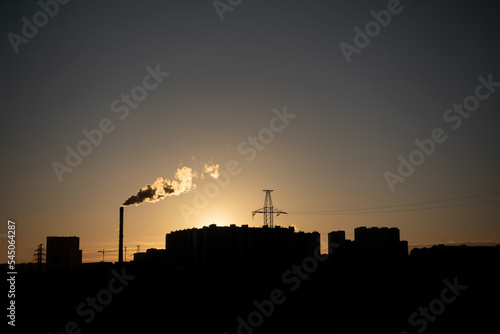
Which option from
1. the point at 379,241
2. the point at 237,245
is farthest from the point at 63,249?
the point at 379,241

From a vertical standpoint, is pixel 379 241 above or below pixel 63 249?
above

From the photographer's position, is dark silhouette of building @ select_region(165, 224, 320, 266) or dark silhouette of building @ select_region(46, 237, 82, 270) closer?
dark silhouette of building @ select_region(165, 224, 320, 266)

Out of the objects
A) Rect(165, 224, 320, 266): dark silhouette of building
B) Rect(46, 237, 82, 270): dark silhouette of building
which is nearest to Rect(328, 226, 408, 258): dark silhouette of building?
Rect(165, 224, 320, 266): dark silhouette of building

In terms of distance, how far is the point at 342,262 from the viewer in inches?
2409

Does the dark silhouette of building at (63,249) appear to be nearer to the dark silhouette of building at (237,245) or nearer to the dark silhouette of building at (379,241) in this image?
the dark silhouette of building at (237,245)

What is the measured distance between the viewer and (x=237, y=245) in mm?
76062

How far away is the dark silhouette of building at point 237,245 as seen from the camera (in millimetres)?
75250

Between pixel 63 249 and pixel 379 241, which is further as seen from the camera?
pixel 63 249

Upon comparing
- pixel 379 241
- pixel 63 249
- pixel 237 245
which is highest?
pixel 379 241

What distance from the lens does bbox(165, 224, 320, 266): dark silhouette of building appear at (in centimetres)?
7525

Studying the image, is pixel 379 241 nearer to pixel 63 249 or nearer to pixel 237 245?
pixel 237 245

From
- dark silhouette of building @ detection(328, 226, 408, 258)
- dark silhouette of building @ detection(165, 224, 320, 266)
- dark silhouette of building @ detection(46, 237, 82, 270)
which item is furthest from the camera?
dark silhouette of building @ detection(46, 237, 82, 270)

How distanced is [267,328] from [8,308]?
21.5 metres

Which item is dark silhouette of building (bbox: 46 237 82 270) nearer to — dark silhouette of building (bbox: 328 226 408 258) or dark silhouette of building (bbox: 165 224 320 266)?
dark silhouette of building (bbox: 165 224 320 266)
